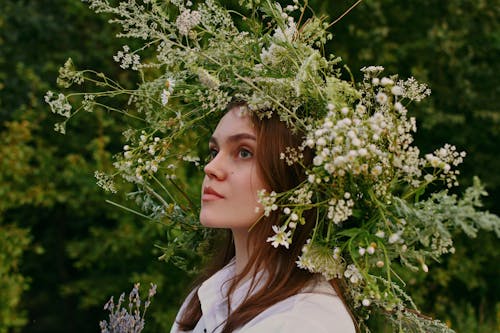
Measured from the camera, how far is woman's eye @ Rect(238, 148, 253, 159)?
6.71 feet

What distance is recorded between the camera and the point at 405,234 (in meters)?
1.79

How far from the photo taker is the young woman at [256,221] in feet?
6.31

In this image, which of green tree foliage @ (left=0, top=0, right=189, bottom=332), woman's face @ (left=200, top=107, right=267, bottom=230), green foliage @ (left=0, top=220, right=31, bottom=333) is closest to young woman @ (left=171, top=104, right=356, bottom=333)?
woman's face @ (left=200, top=107, right=267, bottom=230)

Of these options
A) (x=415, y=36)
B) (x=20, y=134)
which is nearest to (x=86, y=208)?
(x=20, y=134)

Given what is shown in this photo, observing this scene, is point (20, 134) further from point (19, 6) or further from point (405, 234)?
point (405, 234)

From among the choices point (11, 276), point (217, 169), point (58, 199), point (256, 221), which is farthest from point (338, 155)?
point (58, 199)

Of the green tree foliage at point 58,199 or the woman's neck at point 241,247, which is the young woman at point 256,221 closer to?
the woman's neck at point 241,247

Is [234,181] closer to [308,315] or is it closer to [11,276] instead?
[308,315]

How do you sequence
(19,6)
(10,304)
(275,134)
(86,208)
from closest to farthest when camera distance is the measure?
(275,134) < (10,304) < (86,208) < (19,6)

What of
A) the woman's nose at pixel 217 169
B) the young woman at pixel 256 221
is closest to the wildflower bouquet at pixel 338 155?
the young woman at pixel 256 221

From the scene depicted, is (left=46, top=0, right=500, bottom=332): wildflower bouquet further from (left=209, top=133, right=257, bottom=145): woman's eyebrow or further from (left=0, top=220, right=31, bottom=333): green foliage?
(left=0, top=220, right=31, bottom=333): green foliage

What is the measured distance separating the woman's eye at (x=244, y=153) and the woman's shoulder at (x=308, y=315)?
0.41m

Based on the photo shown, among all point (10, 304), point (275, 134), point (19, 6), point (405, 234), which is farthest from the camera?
point (19, 6)

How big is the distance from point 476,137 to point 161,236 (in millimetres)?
2872
